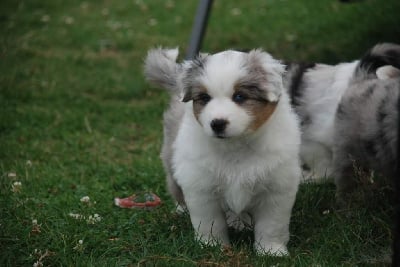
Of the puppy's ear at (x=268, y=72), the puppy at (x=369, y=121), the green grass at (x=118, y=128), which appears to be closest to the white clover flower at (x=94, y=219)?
the green grass at (x=118, y=128)

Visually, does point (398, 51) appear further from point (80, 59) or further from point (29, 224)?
point (80, 59)

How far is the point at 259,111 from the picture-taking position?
11.2 ft

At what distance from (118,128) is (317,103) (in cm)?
188

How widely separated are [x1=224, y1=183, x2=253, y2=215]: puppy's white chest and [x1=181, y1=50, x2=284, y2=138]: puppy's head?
1.05 ft

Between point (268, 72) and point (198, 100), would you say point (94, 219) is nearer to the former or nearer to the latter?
point (198, 100)

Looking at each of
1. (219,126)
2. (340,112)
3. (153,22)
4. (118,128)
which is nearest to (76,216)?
(219,126)

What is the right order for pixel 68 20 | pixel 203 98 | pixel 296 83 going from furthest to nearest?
pixel 68 20 < pixel 296 83 < pixel 203 98

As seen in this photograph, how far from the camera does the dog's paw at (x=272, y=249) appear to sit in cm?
358

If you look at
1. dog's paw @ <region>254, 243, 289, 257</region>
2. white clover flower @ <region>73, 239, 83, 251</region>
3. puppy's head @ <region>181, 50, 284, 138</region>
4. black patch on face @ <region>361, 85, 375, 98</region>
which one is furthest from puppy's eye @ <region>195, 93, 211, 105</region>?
black patch on face @ <region>361, 85, 375, 98</region>

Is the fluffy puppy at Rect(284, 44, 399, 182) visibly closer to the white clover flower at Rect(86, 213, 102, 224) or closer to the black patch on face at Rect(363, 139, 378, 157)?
the black patch on face at Rect(363, 139, 378, 157)

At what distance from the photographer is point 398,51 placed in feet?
14.6

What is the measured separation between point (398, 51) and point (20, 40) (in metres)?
4.72

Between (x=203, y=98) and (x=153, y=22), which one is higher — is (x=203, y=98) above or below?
above

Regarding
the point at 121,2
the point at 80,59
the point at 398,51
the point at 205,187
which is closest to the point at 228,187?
the point at 205,187
